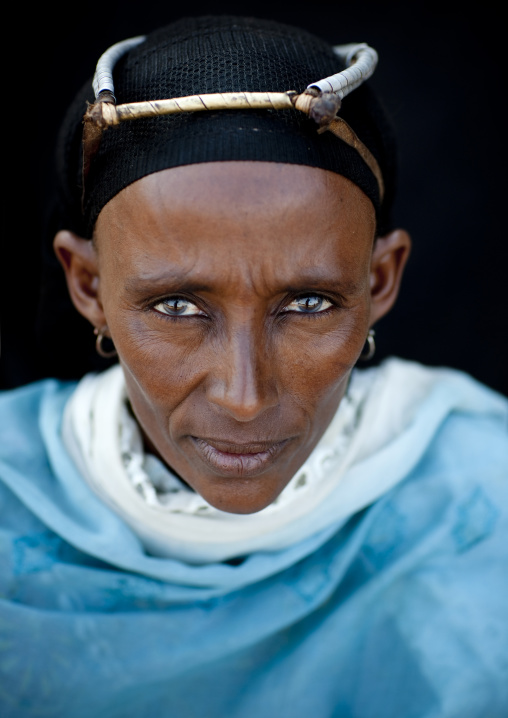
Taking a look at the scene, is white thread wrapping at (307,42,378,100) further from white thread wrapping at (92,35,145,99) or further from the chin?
the chin

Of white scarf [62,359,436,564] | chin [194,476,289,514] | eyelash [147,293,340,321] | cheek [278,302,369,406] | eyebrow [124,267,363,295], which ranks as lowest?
white scarf [62,359,436,564]

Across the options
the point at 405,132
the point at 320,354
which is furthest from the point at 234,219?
the point at 405,132

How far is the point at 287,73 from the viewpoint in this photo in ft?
4.66

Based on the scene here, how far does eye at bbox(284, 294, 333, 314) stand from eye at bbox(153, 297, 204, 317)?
215mm

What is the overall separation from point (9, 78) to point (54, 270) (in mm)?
Result: 997

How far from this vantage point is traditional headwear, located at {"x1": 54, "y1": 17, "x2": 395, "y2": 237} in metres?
1.30

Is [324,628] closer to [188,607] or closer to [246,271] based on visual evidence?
[188,607]

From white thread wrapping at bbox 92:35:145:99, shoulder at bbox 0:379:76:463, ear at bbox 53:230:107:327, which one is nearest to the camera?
white thread wrapping at bbox 92:35:145:99

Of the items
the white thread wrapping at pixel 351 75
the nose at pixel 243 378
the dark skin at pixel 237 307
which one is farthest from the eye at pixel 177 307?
the white thread wrapping at pixel 351 75

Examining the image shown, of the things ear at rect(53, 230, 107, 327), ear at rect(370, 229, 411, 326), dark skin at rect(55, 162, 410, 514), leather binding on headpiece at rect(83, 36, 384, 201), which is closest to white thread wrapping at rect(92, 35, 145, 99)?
leather binding on headpiece at rect(83, 36, 384, 201)

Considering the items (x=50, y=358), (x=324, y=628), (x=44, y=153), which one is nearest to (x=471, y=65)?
(x=44, y=153)

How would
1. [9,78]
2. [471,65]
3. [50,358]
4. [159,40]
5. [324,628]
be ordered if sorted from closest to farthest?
[159,40]
[324,628]
[50,358]
[9,78]
[471,65]

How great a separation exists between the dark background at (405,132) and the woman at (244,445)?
519 mm

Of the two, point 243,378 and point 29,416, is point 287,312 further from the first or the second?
point 29,416
